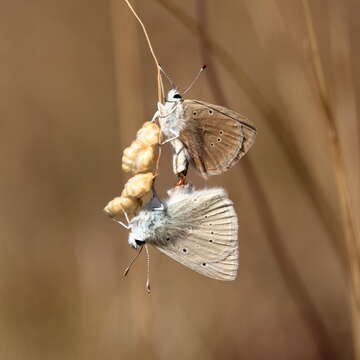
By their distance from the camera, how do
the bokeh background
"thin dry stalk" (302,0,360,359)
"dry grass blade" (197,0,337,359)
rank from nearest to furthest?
"thin dry stalk" (302,0,360,359), "dry grass blade" (197,0,337,359), the bokeh background

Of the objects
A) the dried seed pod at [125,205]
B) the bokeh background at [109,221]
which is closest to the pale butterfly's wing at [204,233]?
the dried seed pod at [125,205]

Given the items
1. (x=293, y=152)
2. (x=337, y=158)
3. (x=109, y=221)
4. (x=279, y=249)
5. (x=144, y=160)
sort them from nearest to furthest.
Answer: (x=144, y=160) → (x=337, y=158) → (x=293, y=152) → (x=279, y=249) → (x=109, y=221)

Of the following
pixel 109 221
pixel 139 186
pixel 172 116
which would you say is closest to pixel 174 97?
pixel 172 116

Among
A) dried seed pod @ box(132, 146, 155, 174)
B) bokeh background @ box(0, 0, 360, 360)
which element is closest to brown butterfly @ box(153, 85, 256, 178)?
dried seed pod @ box(132, 146, 155, 174)

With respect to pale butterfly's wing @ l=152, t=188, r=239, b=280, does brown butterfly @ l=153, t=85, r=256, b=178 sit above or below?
above

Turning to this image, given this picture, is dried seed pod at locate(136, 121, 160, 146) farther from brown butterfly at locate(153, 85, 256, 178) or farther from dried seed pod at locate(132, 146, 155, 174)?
brown butterfly at locate(153, 85, 256, 178)

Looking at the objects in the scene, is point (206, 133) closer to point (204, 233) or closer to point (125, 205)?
point (204, 233)
